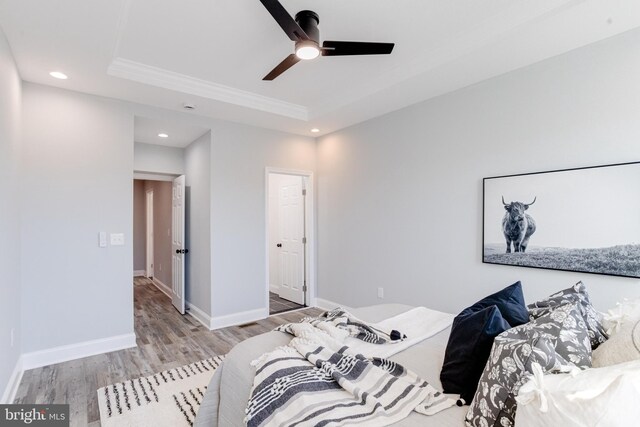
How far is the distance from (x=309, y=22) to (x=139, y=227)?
22.6 ft

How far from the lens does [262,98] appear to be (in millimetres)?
3799

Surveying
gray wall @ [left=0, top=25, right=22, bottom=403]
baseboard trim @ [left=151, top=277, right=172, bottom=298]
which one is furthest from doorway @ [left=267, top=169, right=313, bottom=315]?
gray wall @ [left=0, top=25, right=22, bottom=403]

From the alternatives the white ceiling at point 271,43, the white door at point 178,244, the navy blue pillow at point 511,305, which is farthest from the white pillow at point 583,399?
the white door at point 178,244

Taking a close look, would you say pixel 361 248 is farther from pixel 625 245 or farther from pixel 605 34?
pixel 605 34

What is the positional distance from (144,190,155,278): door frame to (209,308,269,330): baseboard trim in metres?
3.63

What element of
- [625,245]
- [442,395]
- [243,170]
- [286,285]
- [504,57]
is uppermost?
[504,57]

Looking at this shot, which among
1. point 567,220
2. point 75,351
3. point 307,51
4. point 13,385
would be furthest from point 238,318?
point 567,220

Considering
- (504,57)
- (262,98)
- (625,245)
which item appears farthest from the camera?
(262,98)

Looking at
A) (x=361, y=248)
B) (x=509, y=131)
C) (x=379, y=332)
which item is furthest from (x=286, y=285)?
Result: (x=509, y=131)

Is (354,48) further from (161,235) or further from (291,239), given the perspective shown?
(161,235)

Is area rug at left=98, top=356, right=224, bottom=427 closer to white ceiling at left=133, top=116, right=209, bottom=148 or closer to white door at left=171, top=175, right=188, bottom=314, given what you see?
white door at left=171, top=175, right=188, bottom=314

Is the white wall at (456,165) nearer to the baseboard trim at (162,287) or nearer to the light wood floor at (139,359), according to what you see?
the light wood floor at (139,359)

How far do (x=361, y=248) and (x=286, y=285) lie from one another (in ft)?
5.93

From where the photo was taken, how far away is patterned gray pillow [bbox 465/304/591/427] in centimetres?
102
